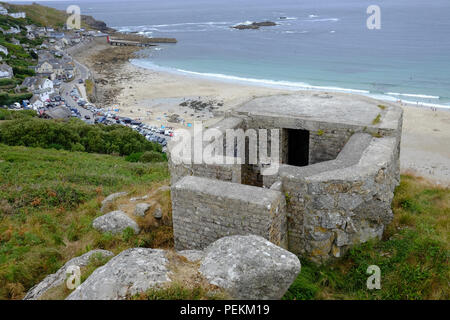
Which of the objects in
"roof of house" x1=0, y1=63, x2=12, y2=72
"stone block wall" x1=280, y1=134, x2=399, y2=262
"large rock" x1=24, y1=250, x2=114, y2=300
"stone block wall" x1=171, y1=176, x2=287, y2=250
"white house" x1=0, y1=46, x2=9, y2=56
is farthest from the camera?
"white house" x1=0, y1=46, x2=9, y2=56

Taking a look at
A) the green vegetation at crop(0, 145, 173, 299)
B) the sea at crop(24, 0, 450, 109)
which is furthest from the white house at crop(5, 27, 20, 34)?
the green vegetation at crop(0, 145, 173, 299)

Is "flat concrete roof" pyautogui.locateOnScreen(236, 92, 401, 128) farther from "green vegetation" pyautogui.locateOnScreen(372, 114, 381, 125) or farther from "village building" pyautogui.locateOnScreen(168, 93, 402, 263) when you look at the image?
"village building" pyautogui.locateOnScreen(168, 93, 402, 263)

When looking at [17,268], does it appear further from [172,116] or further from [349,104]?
[172,116]

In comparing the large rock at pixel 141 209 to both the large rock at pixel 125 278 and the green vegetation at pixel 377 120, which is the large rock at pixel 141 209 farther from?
the green vegetation at pixel 377 120

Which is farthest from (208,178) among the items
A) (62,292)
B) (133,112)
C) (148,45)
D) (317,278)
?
(148,45)

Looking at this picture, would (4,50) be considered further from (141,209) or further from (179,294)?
(179,294)
